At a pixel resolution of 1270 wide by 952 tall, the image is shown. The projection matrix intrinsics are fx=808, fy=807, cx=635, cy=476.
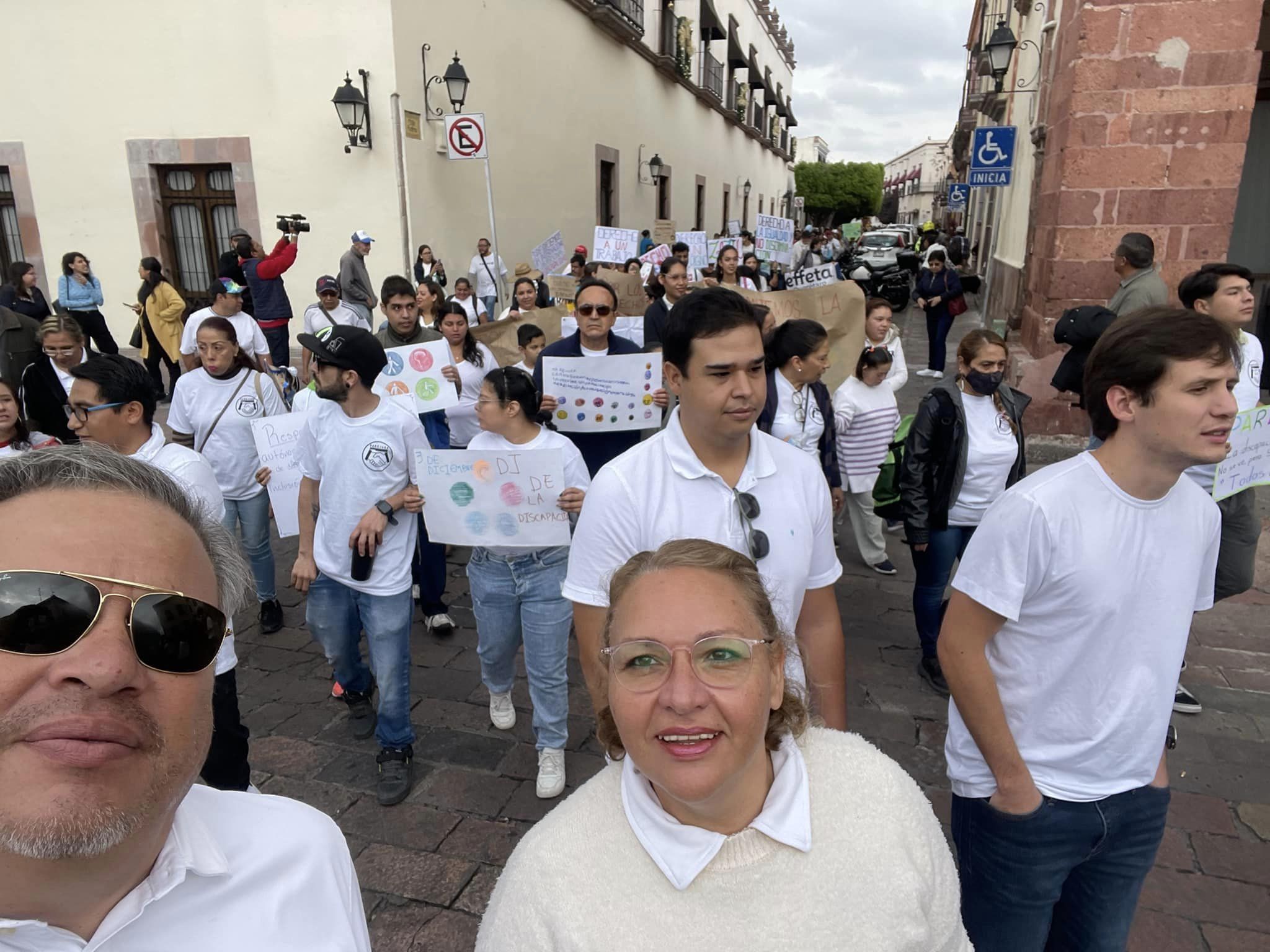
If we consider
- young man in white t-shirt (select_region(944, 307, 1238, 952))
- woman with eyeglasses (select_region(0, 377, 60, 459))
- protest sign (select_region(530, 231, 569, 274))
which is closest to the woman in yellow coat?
protest sign (select_region(530, 231, 569, 274))

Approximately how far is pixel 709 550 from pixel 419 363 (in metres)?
4.42

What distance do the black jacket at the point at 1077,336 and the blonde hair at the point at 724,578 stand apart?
386 centimetres

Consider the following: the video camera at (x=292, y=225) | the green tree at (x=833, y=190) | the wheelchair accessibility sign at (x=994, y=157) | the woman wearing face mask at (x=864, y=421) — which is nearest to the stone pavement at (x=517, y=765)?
the woman wearing face mask at (x=864, y=421)

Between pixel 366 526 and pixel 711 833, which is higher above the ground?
pixel 711 833

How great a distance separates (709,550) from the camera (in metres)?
1.36

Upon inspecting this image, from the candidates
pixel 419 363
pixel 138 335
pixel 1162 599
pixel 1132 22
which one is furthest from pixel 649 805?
pixel 138 335

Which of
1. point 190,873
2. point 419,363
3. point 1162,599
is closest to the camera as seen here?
point 190,873

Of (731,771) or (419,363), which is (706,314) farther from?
(419,363)

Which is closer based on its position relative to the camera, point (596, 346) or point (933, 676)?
point (933, 676)

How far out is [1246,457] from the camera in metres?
3.12

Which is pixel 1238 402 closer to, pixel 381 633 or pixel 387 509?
pixel 387 509

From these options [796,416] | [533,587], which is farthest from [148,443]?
[796,416]

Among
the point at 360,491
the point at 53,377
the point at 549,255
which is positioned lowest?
the point at 360,491

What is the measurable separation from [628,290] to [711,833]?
27.6ft
